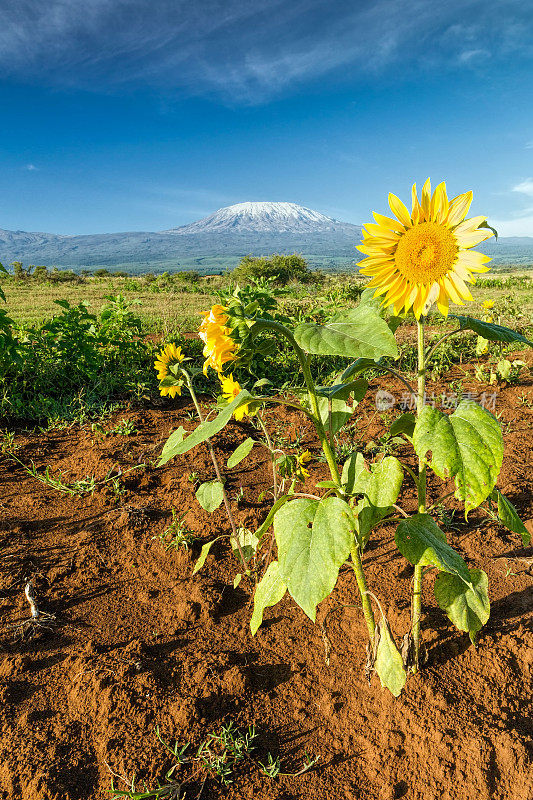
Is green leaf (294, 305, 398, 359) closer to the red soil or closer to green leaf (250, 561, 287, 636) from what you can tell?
green leaf (250, 561, 287, 636)

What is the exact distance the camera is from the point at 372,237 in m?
1.34

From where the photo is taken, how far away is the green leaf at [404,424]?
146cm

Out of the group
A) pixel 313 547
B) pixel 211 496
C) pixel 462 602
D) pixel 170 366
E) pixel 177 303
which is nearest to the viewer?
pixel 313 547

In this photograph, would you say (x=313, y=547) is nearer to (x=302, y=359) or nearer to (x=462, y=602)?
(x=302, y=359)

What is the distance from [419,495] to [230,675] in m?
1.01

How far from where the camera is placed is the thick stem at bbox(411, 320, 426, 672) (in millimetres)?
1378

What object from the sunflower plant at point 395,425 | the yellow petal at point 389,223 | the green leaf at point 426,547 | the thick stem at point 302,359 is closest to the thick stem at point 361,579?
the sunflower plant at point 395,425

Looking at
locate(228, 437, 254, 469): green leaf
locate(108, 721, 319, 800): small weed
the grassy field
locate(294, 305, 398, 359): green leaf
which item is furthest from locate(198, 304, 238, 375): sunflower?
the grassy field

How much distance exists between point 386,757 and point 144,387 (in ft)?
11.9

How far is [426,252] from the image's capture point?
1.35 meters

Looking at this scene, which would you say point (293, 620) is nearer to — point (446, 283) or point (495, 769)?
point (495, 769)

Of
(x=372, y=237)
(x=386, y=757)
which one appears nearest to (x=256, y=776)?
(x=386, y=757)

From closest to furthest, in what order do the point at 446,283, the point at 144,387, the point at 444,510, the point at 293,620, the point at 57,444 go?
the point at 446,283 → the point at 293,620 → the point at 444,510 → the point at 57,444 → the point at 144,387

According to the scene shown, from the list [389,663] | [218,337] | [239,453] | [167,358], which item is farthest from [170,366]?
[389,663]
